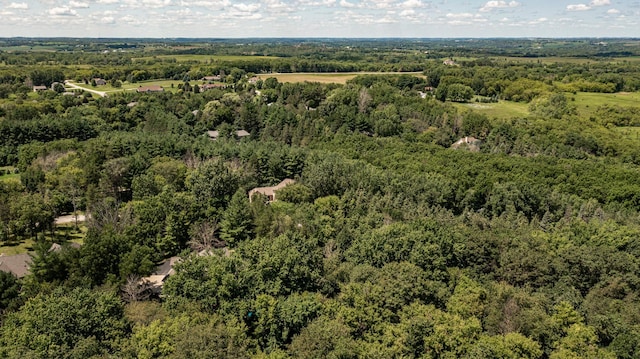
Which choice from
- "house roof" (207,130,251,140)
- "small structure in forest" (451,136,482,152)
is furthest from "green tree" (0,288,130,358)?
"small structure in forest" (451,136,482,152)

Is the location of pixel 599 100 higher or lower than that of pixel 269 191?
higher

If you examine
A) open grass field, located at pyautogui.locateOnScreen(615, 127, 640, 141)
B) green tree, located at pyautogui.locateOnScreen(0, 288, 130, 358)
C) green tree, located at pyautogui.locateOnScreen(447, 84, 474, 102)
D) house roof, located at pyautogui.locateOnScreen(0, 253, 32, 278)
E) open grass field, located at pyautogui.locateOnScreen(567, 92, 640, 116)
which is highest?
green tree, located at pyautogui.locateOnScreen(447, 84, 474, 102)

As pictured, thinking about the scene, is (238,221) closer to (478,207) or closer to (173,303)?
(173,303)

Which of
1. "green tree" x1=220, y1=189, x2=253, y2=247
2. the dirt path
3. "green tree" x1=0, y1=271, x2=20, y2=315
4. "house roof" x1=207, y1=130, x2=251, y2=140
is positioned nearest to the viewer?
"green tree" x1=0, y1=271, x2=20, y2=315

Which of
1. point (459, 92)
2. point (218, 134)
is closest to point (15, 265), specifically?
point (218, 134)

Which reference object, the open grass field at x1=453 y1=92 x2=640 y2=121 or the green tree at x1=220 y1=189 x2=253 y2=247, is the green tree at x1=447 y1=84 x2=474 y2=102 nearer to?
the open grass field at x1=453 y1=92 x2=640 y2=121

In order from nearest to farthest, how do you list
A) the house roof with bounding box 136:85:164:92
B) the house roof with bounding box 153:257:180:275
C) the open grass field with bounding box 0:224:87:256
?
the house roof with bounding box 153:257:180:275
the open grass field with bounding box 0:224:87:256
the house roof with bounding box 136:85:164:92

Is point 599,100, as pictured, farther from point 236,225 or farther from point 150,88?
point 150,88
